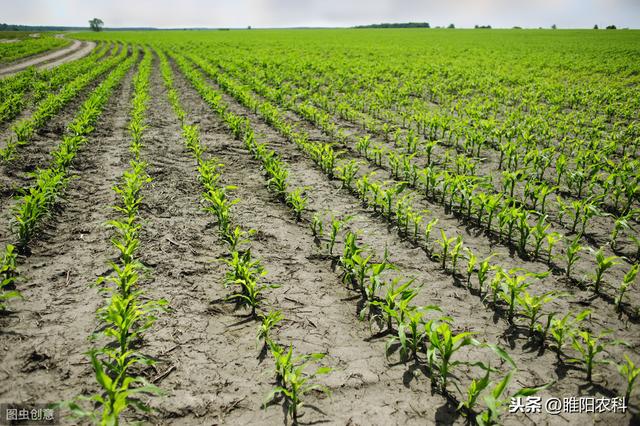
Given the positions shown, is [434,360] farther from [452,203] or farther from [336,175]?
[336,175]

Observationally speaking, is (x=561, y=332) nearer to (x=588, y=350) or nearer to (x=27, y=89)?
(x=588, y=350)

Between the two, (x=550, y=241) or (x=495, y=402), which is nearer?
(x=495, y=402)

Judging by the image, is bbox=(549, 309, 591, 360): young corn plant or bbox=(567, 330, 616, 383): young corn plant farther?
bbox=(549, 309, 591, 360): young corn plant

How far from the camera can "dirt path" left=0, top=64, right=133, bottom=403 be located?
9.25 ft

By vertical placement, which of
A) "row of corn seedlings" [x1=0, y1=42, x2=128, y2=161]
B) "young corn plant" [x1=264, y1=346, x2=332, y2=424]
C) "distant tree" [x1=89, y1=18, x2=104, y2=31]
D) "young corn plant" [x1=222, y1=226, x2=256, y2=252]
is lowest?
"young corn plant" [x1=264, y1=346, x2=332, y2=424]

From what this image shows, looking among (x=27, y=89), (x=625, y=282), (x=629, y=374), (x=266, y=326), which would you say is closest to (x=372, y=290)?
(x=266, y=326)

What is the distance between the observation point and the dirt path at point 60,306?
282 cm

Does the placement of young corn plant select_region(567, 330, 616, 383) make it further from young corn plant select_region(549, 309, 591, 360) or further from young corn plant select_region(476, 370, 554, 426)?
young corn plant select_region(476, 370, 554, 426)

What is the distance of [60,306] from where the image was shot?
362 centimetres

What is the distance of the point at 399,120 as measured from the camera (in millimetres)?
11453

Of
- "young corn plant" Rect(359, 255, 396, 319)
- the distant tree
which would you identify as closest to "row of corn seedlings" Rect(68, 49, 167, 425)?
"young corn plant" Rect(359, 255, 396, 319)

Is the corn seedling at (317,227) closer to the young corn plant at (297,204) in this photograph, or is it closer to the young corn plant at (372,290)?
the young corn plant at (297,204)

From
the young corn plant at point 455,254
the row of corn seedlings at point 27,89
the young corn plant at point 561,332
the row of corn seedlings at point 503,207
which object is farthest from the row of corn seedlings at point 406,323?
the row of corn seedlings at point 27,89

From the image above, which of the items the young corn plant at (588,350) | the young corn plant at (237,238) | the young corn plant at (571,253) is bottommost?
the young corn plant at (588,350)
